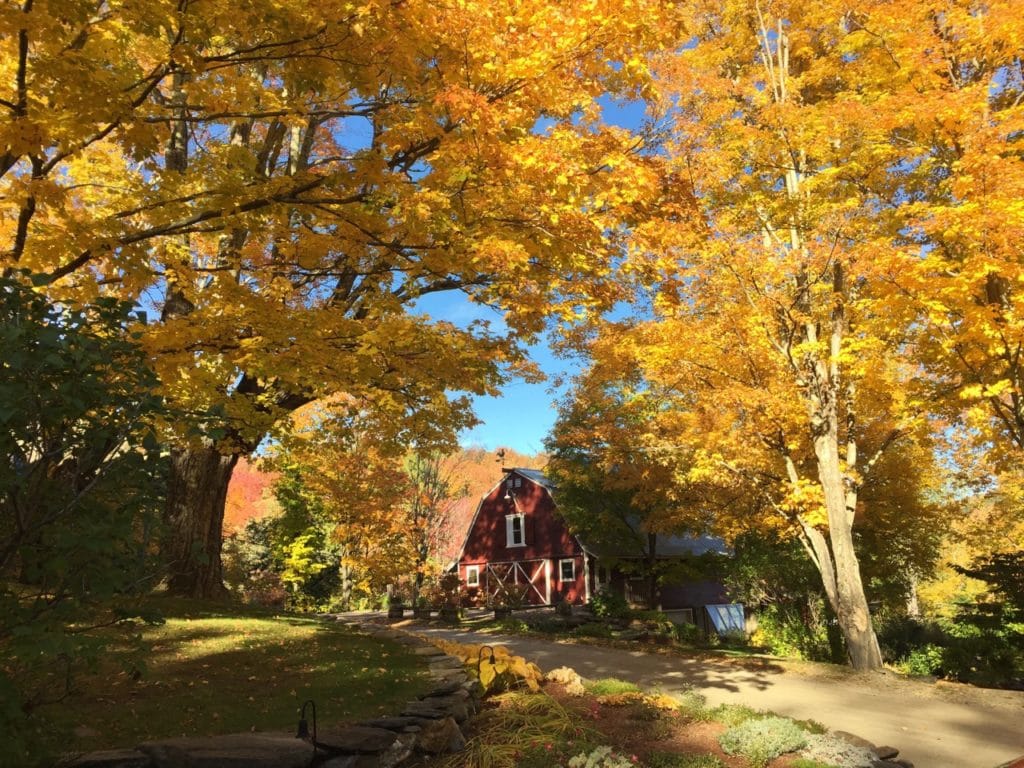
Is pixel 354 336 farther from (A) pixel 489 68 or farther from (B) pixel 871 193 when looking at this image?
(B) pixel 871 193

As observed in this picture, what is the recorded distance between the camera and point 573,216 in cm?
612

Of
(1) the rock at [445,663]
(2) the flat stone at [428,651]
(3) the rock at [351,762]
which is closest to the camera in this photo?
(3) the rock at [351,762]

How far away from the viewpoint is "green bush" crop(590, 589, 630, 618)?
20.5 m

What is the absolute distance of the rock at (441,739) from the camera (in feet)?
17.2

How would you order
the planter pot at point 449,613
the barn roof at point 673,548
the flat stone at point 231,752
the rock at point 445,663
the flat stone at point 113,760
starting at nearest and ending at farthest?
the flat stone at point 113,760
the flat stone at point 231,752
the rock at point 445,663
the planter pot at point 449,613
the barn roof at point 673,548

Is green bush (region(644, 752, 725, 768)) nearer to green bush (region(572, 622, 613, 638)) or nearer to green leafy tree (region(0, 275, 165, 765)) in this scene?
green leafy tree (region(0, 275, 165, 765))

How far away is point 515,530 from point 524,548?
105 cm

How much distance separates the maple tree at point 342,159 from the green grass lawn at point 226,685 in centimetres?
227

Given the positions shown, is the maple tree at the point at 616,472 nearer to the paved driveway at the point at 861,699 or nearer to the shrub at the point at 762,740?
the paved driveway at the point at 861,699

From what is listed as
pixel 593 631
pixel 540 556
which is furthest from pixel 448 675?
pixel 540 556

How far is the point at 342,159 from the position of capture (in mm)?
6387

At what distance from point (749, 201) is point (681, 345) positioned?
3.19 m

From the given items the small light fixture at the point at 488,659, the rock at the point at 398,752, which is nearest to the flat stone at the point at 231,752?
the rock at the point at 398,752

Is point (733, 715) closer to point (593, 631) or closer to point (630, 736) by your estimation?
point (630, 736)
